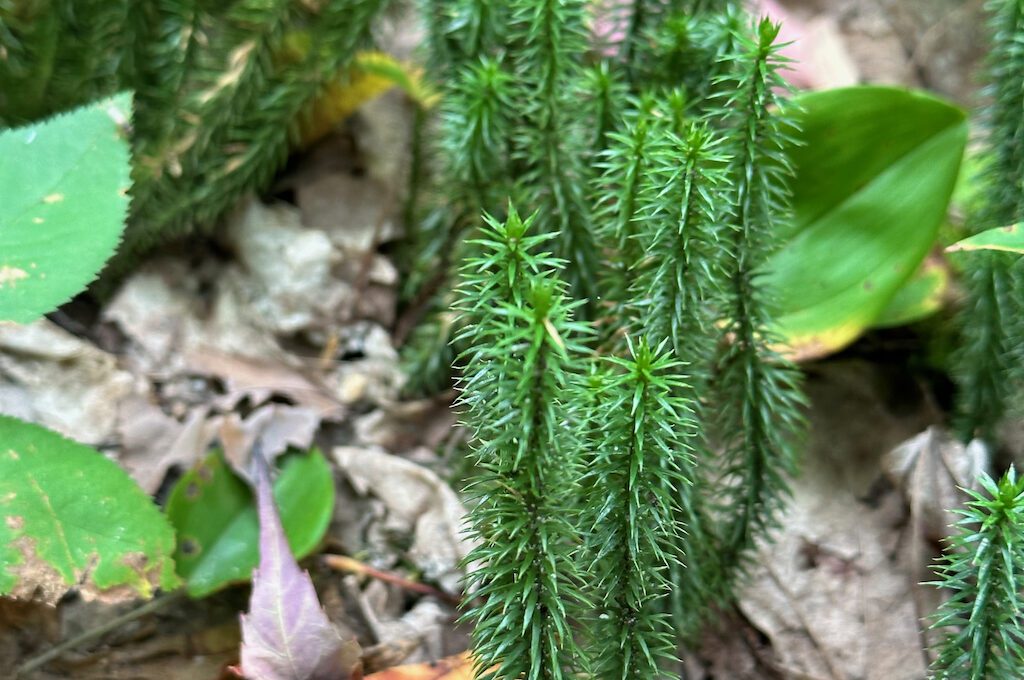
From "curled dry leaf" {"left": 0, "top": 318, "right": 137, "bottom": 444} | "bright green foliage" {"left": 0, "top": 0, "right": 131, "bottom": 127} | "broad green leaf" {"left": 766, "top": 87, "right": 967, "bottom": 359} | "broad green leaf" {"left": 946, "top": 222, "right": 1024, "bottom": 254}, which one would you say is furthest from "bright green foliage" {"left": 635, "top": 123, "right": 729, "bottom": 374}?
"bright green foliage" {"left": 0, "top": 0, "right": 131, "bottom": 127}

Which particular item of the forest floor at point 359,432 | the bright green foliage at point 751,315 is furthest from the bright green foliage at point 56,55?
the bright green foliage at point 751,315

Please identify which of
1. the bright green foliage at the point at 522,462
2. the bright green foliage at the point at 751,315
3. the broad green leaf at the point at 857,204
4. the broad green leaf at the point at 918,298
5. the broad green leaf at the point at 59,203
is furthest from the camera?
the broad green leaf at the point at 918,298

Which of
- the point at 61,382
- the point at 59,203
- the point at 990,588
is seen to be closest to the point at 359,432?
the point at 61,382

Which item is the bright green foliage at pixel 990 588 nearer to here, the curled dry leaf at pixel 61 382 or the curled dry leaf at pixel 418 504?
the curled dry leaf at pixel 418 504

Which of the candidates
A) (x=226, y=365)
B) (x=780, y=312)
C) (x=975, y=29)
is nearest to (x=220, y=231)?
(x=226, y=365)

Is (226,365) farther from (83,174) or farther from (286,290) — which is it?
(83,174)

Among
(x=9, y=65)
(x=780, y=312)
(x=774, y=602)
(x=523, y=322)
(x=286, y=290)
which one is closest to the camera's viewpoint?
(x=523, y=322)

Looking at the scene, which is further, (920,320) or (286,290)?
(286,290)
